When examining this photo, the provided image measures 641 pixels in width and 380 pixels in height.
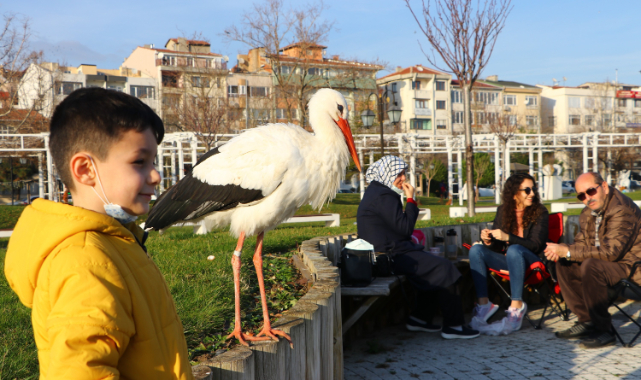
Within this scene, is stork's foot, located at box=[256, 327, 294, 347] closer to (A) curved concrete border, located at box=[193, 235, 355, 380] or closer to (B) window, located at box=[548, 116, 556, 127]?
(A) curved concrete border, located at box=[193, 235, 355, 380]

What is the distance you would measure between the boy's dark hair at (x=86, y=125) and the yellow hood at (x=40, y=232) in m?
0.16

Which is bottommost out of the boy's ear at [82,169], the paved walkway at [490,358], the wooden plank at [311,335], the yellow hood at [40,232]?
the paved walkway at [490,358]

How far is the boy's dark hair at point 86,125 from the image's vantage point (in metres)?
1.48

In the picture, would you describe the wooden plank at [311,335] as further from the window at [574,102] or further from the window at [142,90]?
the window at [574,102]

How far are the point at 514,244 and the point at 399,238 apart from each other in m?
1.35

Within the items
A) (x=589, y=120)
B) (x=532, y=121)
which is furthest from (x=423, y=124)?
(x=589, y=120)

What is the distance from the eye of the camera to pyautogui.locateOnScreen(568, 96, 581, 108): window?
77.7 metres

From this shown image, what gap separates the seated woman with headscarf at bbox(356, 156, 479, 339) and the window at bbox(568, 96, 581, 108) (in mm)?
81213

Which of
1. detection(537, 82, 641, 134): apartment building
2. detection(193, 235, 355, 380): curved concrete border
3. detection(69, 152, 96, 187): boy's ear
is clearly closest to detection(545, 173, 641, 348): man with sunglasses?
detection(193, 235, 355, 380): curved concrete border

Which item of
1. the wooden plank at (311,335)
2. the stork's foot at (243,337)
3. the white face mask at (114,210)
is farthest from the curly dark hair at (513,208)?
the white face mask at (114,210)

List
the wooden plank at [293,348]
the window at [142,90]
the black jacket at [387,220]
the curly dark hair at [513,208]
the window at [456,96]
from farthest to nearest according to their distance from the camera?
1. the window at [456,96]
2. the window at [142,90]
3. the curly dark hair at [513,208]
4. the black jacket at [387,220]
5. the wooden plank at [293,348]

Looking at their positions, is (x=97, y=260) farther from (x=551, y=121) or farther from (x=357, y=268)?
(x=551, y=121)

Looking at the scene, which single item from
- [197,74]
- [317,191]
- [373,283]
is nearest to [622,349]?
[373,283]

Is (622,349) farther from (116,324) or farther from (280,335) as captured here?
(116,324)
